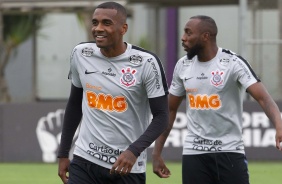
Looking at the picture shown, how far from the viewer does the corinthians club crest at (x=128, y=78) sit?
6.82 m

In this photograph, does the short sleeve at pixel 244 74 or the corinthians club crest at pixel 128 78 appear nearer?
the corinthians club crest at pixel 128 78

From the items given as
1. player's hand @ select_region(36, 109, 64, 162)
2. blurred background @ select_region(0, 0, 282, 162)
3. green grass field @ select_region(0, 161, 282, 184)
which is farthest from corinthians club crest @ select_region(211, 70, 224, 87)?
player's hand @ select_region(36, 109, 64, 162)

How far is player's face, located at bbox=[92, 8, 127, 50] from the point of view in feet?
22.0

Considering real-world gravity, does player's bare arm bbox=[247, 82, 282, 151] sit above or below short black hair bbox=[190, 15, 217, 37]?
below

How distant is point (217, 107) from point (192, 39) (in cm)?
63

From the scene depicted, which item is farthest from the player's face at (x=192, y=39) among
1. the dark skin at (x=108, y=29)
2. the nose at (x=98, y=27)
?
the nose at (x=98, y=27)

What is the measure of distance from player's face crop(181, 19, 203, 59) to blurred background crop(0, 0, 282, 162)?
29.0 feet

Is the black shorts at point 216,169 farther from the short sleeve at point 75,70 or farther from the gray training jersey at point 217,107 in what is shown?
the short sleeve at point 75,70

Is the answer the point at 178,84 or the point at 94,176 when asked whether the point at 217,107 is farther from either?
the point at 94,176

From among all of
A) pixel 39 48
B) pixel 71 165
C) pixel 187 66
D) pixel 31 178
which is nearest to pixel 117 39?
pixel 71 165

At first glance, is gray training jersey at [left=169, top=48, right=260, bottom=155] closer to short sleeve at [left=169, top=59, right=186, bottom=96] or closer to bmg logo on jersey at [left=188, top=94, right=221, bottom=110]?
bmg logo on jersey at [left=188, top=94, right=221, bottom=110]

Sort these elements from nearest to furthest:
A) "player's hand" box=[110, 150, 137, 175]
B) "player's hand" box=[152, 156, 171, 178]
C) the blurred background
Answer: "player's hand" box=[110, 150, 137, 175]
"player's hand" box=[152, 156, 171, 178]
the blurred background

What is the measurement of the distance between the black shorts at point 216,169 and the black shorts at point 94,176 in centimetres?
139

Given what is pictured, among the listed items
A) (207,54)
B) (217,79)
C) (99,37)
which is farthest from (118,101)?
(207,54)
